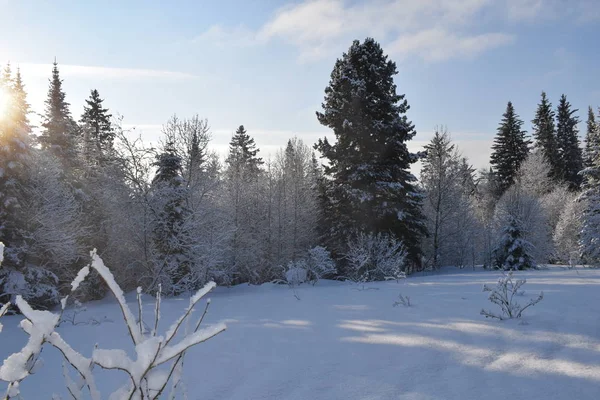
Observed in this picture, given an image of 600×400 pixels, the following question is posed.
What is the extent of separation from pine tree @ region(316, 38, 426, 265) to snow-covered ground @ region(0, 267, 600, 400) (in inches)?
528

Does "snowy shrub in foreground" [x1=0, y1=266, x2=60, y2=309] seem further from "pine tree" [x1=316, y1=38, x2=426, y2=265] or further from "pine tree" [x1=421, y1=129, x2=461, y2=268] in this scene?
"pine tree" [x1=421, y1=129, x2=461, y2=268]

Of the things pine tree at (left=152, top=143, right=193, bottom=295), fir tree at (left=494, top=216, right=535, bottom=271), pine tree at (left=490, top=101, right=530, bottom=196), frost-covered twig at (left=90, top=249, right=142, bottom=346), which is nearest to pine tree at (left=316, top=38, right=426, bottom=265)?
fir tree at (left=494, top=216, right=535, bottom=271)

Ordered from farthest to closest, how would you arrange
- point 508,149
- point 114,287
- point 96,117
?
point 508,149, point 96,117, point 114,287

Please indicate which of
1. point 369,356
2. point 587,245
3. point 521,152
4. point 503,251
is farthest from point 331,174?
point 521,152

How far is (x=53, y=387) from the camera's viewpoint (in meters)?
3.81

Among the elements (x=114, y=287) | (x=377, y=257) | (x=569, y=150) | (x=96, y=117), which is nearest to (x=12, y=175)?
(x=377, y=257)

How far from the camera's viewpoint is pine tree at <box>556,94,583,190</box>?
40.9 meters

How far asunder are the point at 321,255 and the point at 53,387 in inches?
528

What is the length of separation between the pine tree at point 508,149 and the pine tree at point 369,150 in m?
24.8

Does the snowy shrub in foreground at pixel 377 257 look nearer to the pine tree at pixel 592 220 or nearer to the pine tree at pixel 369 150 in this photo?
the pine tree at pixel 369 150

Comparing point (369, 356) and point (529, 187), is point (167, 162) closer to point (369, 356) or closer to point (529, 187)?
point (369, 356)

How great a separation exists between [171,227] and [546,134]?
4288 cm

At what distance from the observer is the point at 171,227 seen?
50.6 ft

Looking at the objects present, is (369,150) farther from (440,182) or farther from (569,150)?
(569,150)
